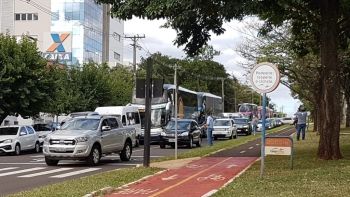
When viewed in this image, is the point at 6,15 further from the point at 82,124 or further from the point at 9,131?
the point at 82,124

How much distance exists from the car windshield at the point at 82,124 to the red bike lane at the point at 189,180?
404cm

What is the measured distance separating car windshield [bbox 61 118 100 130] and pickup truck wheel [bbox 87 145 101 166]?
88 cm

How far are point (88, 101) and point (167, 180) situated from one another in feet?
111

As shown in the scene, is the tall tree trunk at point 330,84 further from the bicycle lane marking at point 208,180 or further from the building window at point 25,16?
the building window at point 25,16

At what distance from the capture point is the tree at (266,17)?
1524 centimetres

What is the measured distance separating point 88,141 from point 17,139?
32.0ft

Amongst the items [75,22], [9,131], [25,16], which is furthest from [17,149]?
[25,16]

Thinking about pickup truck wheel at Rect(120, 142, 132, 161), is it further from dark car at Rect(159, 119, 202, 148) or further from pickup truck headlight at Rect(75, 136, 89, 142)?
dark car at Rect(159, 119, 202, 148)

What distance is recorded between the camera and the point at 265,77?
46.5 ft

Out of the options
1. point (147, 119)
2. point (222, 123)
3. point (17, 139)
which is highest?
point (147, 119)

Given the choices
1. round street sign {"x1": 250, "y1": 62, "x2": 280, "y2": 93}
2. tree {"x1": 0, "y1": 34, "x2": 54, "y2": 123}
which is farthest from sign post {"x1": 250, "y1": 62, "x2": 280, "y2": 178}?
tree {"x1": 0, "y1": 34, "x2": 54, "y2": 123}

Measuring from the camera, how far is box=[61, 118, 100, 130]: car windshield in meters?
21.1

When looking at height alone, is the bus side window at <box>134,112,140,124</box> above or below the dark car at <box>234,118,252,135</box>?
above

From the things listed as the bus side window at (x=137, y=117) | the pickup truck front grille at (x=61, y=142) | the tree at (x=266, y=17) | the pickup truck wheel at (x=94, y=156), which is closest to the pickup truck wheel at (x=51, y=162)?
the pickup truck front grille at (x=61, y=142)
